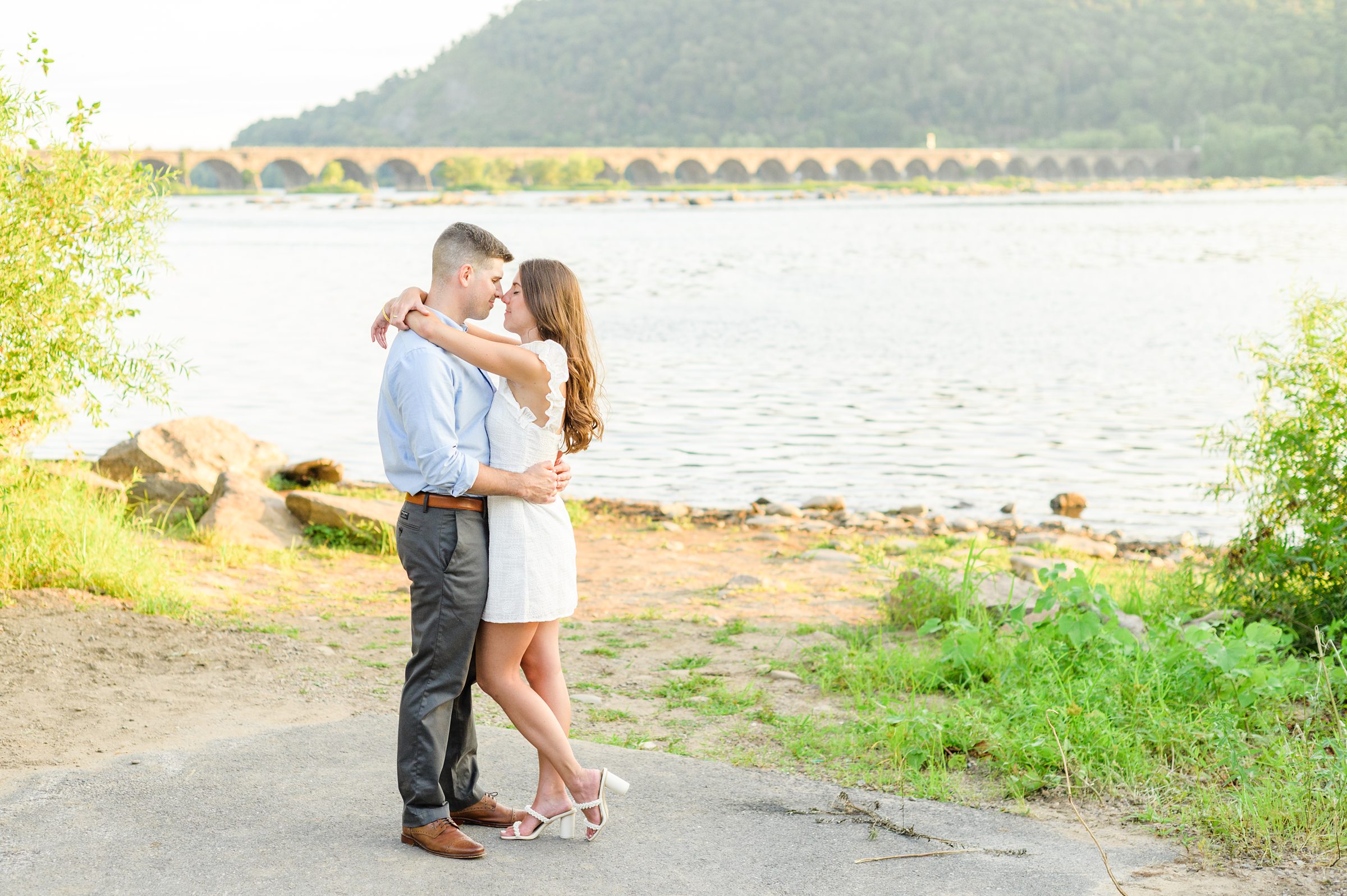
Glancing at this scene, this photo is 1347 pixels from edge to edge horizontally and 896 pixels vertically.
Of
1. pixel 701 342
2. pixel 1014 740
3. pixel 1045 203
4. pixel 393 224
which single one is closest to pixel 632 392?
pixel 701 342

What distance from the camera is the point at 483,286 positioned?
394cm

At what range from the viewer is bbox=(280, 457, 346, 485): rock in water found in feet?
36.9

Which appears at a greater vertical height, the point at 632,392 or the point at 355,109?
the point at 355,109

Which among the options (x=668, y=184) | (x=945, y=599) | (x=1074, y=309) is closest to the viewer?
(x=945, y=599)

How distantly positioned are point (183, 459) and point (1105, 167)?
129213 mm

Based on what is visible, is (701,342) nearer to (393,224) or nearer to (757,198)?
(393,224)

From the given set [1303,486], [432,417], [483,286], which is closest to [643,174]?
[1303,486]

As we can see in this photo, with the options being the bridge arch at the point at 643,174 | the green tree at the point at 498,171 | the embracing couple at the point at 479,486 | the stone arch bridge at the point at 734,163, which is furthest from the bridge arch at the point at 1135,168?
the embracing couple at the point at 479,486

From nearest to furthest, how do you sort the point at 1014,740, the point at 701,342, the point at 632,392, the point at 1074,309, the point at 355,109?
the point at 1014,740 → the point at 632,392 → the point at 701,342 → the point at 1074,309 → the point at 355,109

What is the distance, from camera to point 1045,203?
97.8m

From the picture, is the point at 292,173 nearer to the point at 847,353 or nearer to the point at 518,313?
the point at 847,353

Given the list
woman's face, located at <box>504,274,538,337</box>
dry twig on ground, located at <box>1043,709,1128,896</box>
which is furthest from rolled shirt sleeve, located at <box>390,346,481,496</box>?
dry twig on ground, located at <box>1043,709,1128,896</box>

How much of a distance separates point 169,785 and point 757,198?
10684cm

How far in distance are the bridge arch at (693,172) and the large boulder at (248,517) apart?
4261 inches
